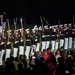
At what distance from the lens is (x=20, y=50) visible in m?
11.7

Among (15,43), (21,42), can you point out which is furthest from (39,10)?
(15,43)

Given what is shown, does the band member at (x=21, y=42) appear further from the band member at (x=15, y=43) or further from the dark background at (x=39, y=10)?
the dark background at (x=39, y=10)

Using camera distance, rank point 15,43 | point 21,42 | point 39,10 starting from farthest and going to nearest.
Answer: point 39,10, point 21,42, point 15,43

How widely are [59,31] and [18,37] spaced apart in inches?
101

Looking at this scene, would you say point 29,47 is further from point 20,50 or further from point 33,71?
point 33,71

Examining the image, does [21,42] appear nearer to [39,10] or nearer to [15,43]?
[15,43]

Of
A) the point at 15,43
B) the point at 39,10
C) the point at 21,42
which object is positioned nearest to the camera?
the point at 15,43

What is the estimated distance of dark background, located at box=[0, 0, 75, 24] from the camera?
41.1ft

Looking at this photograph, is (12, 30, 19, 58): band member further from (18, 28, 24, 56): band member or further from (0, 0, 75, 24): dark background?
(0, 0, 75, 24): dark background

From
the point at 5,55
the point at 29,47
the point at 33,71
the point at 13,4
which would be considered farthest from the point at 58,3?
the point at 33,71

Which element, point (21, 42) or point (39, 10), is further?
point (39, 10)

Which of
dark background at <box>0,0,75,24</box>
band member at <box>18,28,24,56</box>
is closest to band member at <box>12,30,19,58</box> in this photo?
band member at <box>18,28,24,56</box>

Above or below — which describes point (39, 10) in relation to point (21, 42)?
above

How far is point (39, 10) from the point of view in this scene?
1373cm
